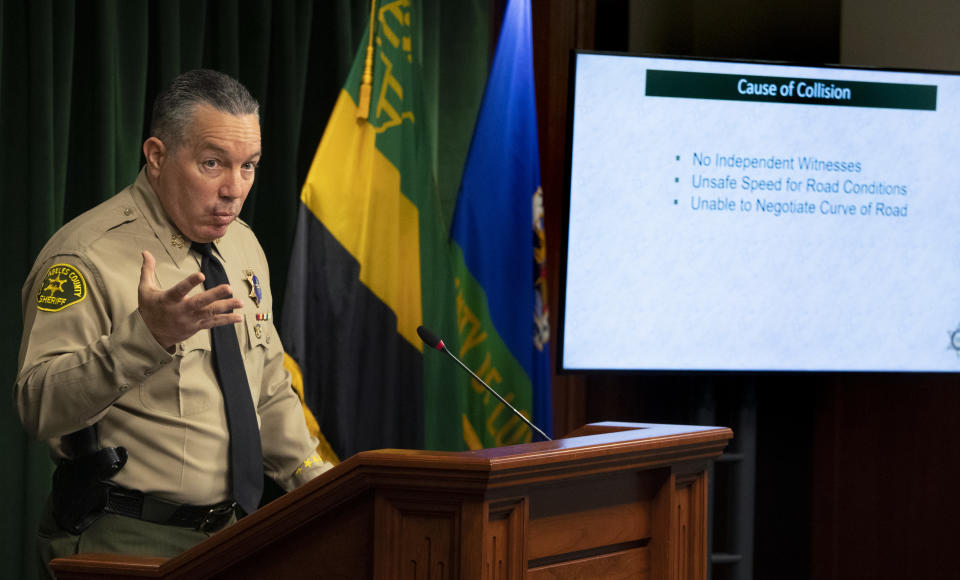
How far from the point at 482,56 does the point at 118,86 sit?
1.31 meters

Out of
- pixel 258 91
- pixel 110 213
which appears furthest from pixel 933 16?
pixel 110 213

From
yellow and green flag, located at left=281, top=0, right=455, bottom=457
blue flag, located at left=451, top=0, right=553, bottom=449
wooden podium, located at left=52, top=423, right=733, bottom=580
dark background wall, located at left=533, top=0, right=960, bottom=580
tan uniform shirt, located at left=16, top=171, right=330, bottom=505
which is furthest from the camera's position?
dark background wall, located at left=533, top=0, right=960, bottom=580

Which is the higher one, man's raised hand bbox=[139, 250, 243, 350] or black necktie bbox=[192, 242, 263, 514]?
man's raised hand bbox=[139, 250, 243, 350]

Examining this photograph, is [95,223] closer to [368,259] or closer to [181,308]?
[181,308]

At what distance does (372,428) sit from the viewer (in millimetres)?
3172

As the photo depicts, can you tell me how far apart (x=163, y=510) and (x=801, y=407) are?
2763mm

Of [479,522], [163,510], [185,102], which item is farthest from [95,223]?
[479,522]

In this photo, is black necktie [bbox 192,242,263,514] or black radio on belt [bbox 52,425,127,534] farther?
black necktie [bbox 192,242,263,514]

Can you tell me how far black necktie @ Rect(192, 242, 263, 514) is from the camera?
6.80 feet

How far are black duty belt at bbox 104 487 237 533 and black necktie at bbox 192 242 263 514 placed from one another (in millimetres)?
58

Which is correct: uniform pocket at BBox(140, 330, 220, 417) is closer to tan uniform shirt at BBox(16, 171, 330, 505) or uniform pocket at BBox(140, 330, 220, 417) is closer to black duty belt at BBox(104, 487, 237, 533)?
tan uniform shirt at BBox(16, 171, 330, 505)

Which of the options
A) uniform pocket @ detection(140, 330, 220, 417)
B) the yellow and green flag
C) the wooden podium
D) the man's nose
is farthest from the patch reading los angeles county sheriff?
the yellow and green flag

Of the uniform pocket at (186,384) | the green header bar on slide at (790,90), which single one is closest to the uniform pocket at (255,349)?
the uniform pocket at (186,384)

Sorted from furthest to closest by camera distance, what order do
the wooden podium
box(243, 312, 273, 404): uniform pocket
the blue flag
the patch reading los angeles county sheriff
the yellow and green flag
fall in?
the blue flag, the yellow and green flag, box(243, 312, 273, 404): uniform pocket, the patch reading los angeles county sheriff, the wooden podium
